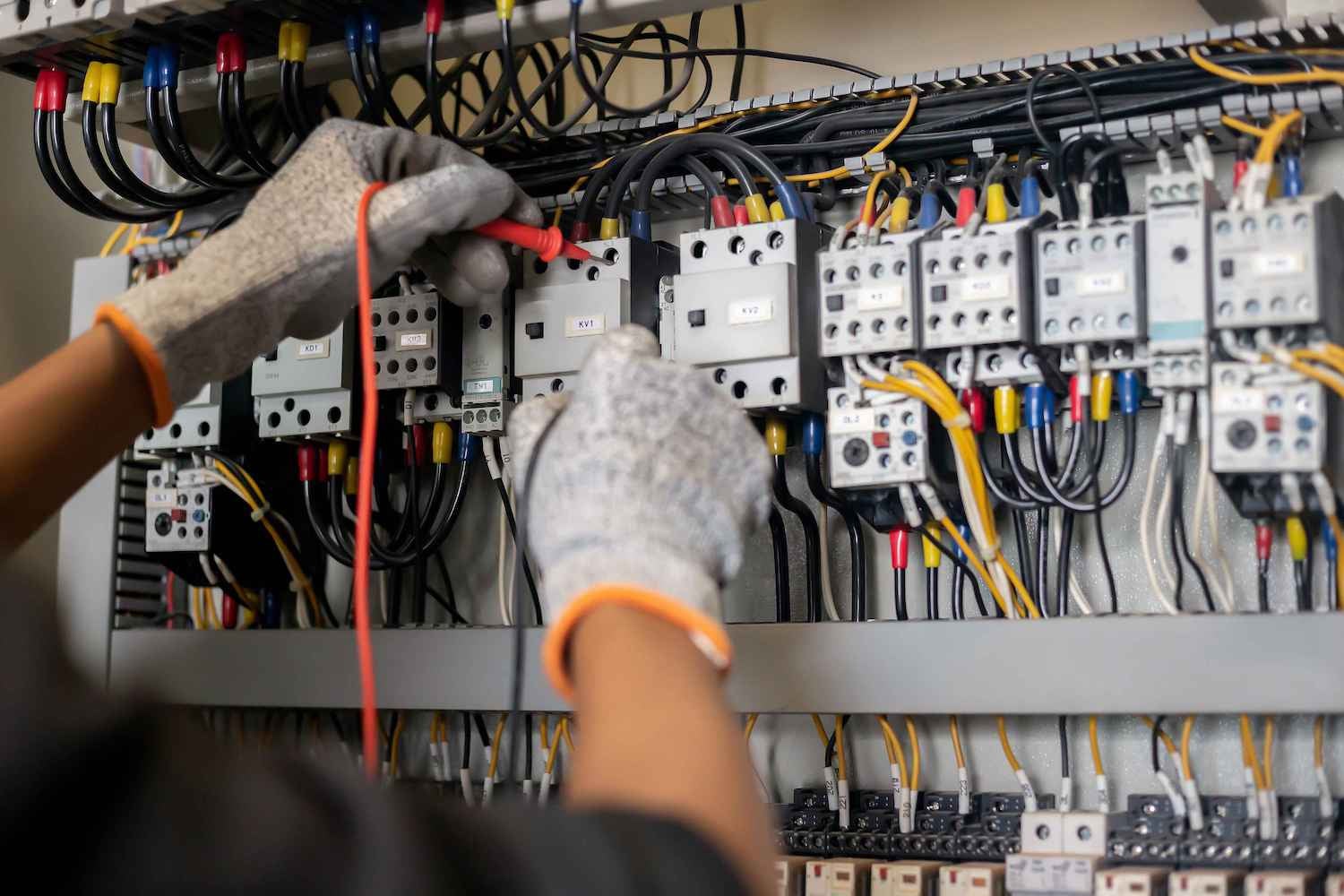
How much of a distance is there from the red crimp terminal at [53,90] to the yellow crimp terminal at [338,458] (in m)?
0.58

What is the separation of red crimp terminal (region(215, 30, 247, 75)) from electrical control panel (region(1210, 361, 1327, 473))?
1.23 meters

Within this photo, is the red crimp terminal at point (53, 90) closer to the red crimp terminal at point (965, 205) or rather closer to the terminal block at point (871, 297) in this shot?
the terminal block at point (871, 297)

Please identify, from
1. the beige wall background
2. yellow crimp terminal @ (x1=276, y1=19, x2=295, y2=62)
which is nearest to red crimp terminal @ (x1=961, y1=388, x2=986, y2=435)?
the beige wall background

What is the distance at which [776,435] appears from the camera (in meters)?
1.53

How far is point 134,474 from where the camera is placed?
190 centimetres

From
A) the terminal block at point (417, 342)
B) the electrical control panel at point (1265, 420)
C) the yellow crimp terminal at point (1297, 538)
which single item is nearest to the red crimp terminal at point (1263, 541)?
the yellow crimp terminal at point (1297, 538)

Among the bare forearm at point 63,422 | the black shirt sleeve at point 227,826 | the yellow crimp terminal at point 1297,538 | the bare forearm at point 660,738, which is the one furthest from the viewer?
the yellow crimp terminal at point 1297,538

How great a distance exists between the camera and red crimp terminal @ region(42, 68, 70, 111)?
1.71 meters

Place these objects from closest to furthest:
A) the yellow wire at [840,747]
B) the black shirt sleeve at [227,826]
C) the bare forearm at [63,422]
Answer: the black shirt sleeve at [227,826] < the bare forearm at [63,422] < the yellow wire at [840,747]

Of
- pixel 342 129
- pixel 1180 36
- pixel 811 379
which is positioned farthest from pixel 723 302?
pixel 1180 36

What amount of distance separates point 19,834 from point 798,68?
5.31ft

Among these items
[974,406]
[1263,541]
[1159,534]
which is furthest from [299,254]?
[1263,541]

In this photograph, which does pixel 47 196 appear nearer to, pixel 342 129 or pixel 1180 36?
pixel 342 129

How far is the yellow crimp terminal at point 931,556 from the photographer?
4.92 ft
